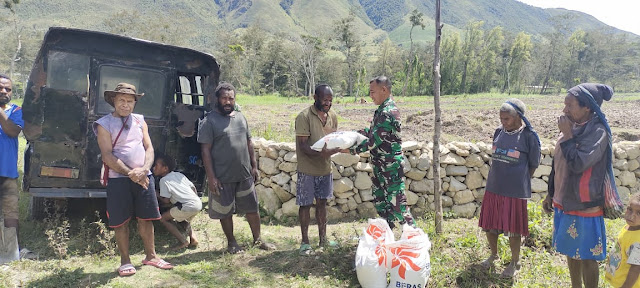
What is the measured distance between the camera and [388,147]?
11.7 ft

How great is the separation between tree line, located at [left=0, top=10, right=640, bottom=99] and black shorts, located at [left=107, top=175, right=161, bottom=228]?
116ft

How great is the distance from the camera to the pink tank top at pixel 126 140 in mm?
3285

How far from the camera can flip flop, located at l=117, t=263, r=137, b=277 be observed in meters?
3.42

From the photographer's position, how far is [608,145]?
275 centimetres

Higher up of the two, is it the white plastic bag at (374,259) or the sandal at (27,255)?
the white plastic bag at (374,259)

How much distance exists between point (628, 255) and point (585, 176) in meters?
0.58

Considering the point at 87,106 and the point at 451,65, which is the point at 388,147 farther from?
the point at 451,65

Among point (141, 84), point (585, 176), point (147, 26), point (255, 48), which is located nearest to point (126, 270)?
point (141, 84)

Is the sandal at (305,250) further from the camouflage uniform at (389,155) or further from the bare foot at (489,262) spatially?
the bare foot at (489,262)

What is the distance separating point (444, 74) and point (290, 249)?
5502 centimetres

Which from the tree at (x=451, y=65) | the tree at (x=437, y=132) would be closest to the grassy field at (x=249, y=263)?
the tree at (x=437, y=132)

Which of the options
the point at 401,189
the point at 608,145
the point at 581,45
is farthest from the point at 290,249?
the point at 581,45

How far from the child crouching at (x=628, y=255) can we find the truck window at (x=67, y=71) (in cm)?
493

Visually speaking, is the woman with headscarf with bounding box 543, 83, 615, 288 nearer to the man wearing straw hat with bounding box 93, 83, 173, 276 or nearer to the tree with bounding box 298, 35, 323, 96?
the man wearing straw hat with bounding box 93, 83, 173, 276
